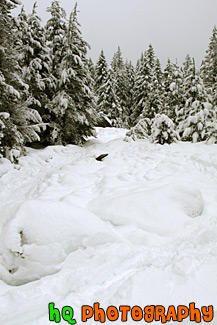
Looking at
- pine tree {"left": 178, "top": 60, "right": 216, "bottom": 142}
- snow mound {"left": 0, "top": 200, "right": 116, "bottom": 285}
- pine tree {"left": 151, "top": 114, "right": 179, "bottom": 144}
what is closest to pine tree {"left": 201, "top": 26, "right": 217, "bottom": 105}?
pine tree {"left": 178, "top": 60, "right": 216, "bottom": 142}

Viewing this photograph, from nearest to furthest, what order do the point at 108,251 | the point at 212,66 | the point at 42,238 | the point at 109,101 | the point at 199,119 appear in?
the point at 108,251 → the point at 42,238 → the point at 199,119 → the point at 212,66 → the point at 109,101

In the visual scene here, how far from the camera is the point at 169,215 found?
3.95m

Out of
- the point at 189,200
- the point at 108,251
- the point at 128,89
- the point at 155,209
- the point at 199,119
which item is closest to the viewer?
the point at 108,251

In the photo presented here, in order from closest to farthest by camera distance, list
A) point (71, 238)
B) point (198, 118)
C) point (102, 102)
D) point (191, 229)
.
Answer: point (71, 238)
point (191, 229)
point (198, 118)
point (102, 102)

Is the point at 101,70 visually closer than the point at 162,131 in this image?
No

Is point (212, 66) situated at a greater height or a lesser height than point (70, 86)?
greater

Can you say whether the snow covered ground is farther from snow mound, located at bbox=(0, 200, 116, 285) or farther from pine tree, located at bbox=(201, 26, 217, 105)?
pine tree, located at bbox=(201, 26, 217, 105)

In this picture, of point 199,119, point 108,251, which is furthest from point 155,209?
point 199,119

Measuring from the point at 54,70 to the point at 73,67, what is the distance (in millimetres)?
1666

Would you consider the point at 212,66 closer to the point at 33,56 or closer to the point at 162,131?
the point at 162,131

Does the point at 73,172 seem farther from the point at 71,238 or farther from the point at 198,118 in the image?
the point at 198,118

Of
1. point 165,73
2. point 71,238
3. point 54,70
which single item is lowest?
point 71,238

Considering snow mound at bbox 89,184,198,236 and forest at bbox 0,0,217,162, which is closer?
snow mound at bbox 89,184,198,236

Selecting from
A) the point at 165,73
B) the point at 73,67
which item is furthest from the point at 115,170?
the point at 165,73
